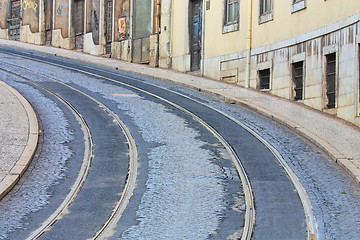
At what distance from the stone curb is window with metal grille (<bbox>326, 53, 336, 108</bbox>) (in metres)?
7.27

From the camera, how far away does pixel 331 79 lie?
19.3m

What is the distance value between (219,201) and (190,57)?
18.7 metres

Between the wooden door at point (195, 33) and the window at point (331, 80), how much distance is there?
1001 centimetres

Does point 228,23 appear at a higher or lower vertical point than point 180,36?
higher

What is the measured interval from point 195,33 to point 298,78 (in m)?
8.68

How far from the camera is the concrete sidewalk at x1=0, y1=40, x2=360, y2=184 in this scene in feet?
46.4

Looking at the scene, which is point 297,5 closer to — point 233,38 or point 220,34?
point 233,38

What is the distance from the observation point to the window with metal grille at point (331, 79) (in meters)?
19.1

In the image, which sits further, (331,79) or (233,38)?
(233,38)

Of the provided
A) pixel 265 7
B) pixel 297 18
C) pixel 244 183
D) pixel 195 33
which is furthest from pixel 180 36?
pixel 244 183

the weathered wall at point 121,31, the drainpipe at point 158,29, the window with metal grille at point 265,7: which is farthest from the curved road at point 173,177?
the weathered wall at point 121,31

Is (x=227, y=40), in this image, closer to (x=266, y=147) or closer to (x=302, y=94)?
(x=302, y=94)

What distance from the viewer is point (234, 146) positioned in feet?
48.0

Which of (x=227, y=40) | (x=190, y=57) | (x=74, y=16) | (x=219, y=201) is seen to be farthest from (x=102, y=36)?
(x=219, y=201)
